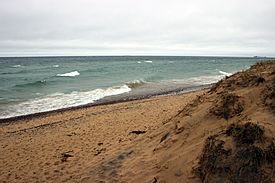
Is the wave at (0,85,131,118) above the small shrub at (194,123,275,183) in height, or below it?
below

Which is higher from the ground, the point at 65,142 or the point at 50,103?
the point at 65,142

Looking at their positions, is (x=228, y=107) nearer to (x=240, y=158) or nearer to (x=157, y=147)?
(x=240, y=158)

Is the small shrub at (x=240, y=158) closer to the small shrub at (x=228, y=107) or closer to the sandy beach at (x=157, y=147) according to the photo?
the sandy beach at (x=157, y=147)

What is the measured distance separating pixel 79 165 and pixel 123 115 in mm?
7095

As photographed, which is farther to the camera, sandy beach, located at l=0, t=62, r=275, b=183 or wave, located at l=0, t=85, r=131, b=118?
wave, located at l=0, t=85, r=131, b=118

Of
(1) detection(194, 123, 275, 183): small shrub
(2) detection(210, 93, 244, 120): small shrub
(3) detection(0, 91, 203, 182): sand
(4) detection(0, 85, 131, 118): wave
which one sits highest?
(2) detection(210, 93, 244, 120): small shrub

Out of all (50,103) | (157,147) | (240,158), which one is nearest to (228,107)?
(240,158)

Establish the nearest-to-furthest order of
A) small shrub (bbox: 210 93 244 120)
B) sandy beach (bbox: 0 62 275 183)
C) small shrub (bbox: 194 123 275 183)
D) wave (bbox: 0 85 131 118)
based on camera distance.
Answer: small shrub (bbox: 194 123 275 183), sandy beach (bbox: 0 62 275 183), small shrub (bbox: 210 93 244 120), wave (bbox: 0 85 131 118)

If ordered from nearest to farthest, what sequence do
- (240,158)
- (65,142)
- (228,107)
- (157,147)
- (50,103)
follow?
(240,158) < (228,107) < (157,147) < (65,142) < (50,103)

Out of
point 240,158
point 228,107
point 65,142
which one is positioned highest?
point 228,107

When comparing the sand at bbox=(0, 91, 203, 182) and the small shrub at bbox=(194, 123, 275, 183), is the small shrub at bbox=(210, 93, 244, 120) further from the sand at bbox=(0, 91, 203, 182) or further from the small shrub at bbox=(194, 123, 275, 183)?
the sand at bbox=(0, 91, 203, 182)

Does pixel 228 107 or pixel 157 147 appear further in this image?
pixel 157 147

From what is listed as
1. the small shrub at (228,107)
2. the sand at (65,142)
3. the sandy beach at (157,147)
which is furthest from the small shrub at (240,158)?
the sand at (65,142)

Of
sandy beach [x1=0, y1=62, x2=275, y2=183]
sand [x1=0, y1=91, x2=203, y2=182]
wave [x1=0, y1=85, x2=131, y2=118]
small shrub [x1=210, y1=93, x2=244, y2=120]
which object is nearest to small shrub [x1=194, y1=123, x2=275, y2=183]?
sandy beach [x1=0, y1=62, x2=275, y2=183]
